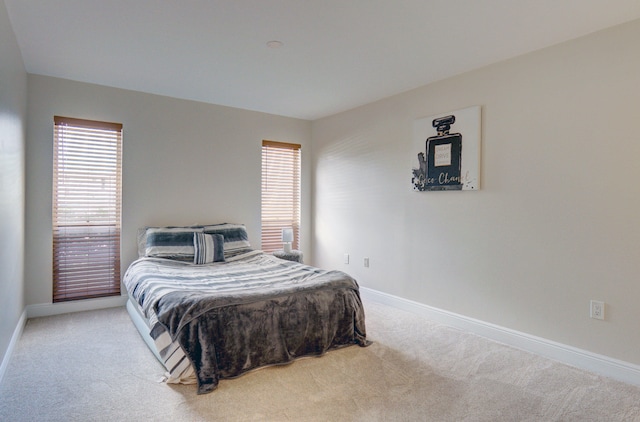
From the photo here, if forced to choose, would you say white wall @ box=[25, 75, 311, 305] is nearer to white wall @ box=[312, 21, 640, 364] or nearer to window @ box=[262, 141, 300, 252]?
window @ box=[262, 141, 300, 252]

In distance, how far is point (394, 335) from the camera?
3.29 m

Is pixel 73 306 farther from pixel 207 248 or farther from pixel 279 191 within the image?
pixel 279 191

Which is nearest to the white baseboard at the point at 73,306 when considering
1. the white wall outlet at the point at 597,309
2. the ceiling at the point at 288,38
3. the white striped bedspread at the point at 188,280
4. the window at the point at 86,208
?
the window at the point at 86,208

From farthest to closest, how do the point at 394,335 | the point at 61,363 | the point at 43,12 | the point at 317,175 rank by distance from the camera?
the point at 317,175, the point at 394,335, the point at 61,363, the point at 43,12

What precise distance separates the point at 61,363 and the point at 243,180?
2880 mm

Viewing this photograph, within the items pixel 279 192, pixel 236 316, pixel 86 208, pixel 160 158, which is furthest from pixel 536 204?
pixel 86 208

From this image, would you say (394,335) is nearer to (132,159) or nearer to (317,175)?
(317,175)

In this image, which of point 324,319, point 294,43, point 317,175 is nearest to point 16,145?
point 294,43

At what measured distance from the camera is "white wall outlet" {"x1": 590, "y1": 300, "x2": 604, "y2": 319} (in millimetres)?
2629

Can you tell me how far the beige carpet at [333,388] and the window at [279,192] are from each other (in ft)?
8.01

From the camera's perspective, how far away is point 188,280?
124 inches

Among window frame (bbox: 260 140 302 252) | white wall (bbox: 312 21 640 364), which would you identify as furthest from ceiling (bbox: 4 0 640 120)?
window frame (bbox: 260 140 302 252)

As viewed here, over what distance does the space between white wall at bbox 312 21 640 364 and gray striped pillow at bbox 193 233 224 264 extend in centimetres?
186

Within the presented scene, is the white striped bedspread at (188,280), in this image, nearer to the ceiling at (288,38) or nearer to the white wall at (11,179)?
the white wall at (11,179)
